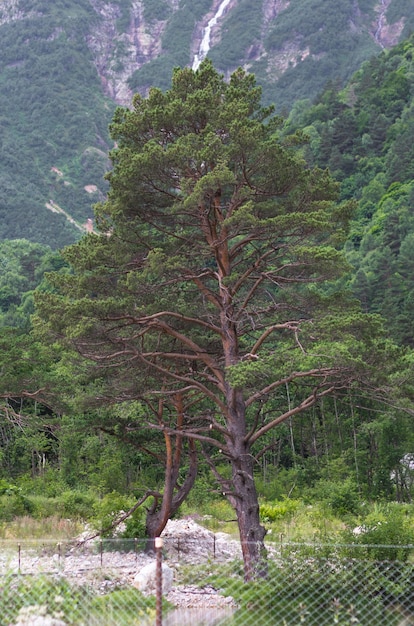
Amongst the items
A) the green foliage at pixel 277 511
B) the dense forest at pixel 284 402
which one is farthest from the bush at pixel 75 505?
the green foliage at pixel 277 511

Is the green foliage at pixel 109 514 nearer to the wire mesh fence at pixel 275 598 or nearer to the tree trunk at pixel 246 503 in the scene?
the tree trunk at pixel 246 503

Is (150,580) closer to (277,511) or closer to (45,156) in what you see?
(277,511)

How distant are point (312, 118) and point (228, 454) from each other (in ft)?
263

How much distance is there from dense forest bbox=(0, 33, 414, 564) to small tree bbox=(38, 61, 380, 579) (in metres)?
0.13

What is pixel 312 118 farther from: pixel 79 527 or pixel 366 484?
pixel 79 527

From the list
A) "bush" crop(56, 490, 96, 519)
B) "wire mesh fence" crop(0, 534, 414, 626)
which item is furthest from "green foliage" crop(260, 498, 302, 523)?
"wire mesh fence" crop(0, 534, 414, 626)

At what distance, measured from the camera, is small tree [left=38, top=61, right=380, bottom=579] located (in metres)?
14.0

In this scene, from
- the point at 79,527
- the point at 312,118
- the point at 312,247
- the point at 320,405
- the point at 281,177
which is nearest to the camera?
the point at 312,247

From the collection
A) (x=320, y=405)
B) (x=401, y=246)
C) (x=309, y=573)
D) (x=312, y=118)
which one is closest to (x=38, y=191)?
(x=312, y=118)

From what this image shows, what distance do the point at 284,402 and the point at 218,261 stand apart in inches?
927

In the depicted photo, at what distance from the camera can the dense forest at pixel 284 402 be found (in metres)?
14.9

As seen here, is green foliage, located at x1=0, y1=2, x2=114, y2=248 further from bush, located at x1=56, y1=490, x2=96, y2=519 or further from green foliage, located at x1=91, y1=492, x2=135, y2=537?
green foliage, located at x1=91, y1=492, x2=135, y2=537

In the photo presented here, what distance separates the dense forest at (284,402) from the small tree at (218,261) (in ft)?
0.43

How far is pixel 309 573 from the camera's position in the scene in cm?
1007
